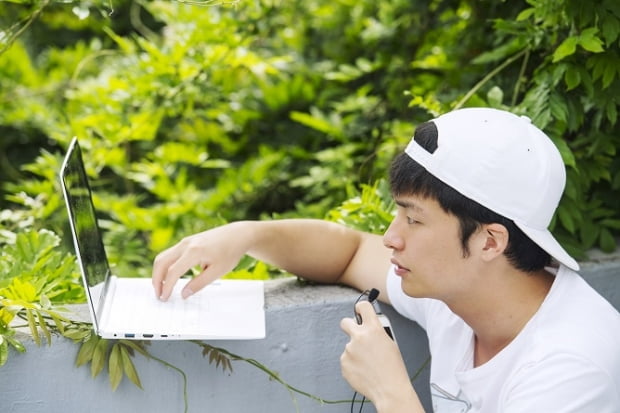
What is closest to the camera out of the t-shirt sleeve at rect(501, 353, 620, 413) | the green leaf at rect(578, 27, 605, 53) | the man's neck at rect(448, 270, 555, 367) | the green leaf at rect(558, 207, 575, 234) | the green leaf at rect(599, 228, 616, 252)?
the t-shirt sleeve at rect(501, 353, 620, 413)

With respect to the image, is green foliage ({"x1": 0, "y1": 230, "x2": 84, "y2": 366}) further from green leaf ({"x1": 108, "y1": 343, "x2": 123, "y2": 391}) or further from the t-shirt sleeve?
the t-shirt sleeve

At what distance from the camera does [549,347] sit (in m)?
1.65

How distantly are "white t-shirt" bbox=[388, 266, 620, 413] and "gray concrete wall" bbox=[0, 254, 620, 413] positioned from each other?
282mm

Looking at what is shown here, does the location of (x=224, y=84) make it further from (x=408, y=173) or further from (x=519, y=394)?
(x=519, y=394)

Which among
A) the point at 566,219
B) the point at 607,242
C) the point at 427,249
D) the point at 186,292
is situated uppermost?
the point at 427,249

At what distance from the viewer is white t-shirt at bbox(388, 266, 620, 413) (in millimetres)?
1583

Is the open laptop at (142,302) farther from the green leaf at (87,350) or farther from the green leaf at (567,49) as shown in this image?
the green leaf at (567,49)

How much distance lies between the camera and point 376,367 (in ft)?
5.73

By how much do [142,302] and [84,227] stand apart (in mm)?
228

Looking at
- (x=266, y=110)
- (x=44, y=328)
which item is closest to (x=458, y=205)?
(x=44, y=328)

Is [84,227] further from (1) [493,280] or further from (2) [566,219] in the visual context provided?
(2) [566,219]

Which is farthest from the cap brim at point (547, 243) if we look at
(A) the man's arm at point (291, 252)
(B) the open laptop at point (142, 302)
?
(B) the open laptop at point (142, 302)

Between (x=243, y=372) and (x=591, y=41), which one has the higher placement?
(x=591, y=41)

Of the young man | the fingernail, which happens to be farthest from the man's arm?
the young man
